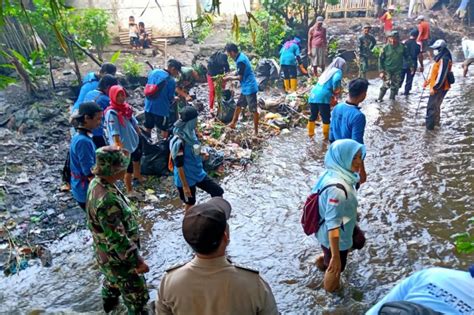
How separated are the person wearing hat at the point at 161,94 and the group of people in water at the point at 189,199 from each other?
0.02 metres

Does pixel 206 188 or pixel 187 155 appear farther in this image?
pixel 206 188

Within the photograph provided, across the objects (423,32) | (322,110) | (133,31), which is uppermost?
(133,31)

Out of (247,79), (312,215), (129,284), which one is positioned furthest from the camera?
(247,79)

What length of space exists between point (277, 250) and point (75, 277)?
2215 mm

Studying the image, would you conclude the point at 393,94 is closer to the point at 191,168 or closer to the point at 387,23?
the point at 191,168

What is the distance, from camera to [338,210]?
3.04 metres

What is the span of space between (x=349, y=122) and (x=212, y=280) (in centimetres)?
328

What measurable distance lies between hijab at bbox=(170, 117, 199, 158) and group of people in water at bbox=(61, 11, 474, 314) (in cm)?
1

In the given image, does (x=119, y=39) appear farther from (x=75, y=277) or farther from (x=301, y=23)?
(x=75, y=277)

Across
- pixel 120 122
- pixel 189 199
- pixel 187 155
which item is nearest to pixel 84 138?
pixel 187 155

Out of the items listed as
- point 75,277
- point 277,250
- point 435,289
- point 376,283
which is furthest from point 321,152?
point 435,289

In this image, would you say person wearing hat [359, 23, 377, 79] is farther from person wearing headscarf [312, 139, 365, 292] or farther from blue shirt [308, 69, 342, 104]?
person wearing headscarf [312, 139, 365, 292]

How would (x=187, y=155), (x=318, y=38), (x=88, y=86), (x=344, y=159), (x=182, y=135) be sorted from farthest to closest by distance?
(x=318, y=38) → (x=88, y=86) → (x=187, y=155) → (x=182, y=135) → (x=344, y=159)

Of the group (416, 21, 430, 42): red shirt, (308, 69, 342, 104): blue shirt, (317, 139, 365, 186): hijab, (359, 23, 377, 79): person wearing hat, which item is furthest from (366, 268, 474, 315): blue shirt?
(416, 21, 430, 42): red shirt
